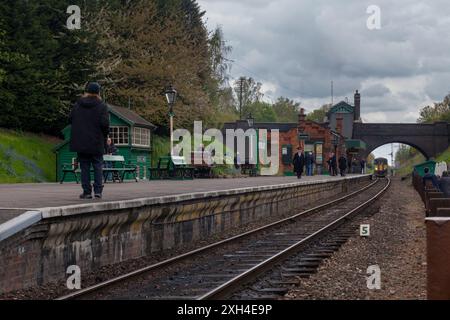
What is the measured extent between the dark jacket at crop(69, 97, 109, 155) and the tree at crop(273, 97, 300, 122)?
154 m

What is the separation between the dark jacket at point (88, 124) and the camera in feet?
37.3

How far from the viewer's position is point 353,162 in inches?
3152

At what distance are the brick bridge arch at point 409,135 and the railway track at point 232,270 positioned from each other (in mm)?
84967

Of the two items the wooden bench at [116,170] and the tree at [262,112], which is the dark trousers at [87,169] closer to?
the wooden bench at [116,170]

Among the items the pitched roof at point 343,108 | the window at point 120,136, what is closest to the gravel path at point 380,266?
the window at point 120,136

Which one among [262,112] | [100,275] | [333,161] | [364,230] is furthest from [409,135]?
[100,275]

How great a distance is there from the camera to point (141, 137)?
3394 cm

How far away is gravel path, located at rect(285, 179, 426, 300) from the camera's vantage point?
28.0ft

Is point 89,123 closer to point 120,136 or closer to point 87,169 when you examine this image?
point 87,169

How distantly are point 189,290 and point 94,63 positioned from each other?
32185 millimetres

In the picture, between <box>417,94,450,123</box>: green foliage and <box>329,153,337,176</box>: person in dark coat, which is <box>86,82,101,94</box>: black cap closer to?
<box>329,153,337,176</box>: person in dark coat

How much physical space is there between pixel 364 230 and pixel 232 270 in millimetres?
6691
